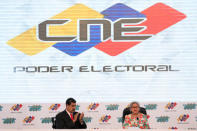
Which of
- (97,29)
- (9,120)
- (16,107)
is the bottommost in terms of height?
(9,120)

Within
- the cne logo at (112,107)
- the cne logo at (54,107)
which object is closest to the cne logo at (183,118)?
the cne logo at (112,107)

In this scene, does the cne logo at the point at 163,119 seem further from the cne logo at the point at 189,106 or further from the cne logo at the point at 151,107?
the cne logo at the point at 189,106

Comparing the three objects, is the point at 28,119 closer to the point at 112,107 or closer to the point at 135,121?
the point at 112,107

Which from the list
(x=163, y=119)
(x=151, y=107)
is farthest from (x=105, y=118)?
(x=163, y=119)

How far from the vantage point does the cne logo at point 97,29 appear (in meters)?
5.36

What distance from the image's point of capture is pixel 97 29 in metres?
Answer: 5.43

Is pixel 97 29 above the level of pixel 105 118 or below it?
above

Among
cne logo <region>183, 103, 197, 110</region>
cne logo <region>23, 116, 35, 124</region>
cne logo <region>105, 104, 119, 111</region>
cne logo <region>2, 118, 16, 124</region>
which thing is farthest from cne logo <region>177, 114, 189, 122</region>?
cne logo <region>2, 118, 16, 124</region>

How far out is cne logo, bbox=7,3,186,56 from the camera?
5363 mm

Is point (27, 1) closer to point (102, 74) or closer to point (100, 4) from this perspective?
point (100, 4)

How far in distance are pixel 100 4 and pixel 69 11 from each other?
1.87 feet

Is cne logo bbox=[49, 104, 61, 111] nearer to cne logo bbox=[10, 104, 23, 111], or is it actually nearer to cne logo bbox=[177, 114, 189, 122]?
cne logo bbox=[10, 104, 23, 111]

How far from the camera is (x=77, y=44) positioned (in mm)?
5430

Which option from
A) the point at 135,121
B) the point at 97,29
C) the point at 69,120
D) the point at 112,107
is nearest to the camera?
the point at 135,121
